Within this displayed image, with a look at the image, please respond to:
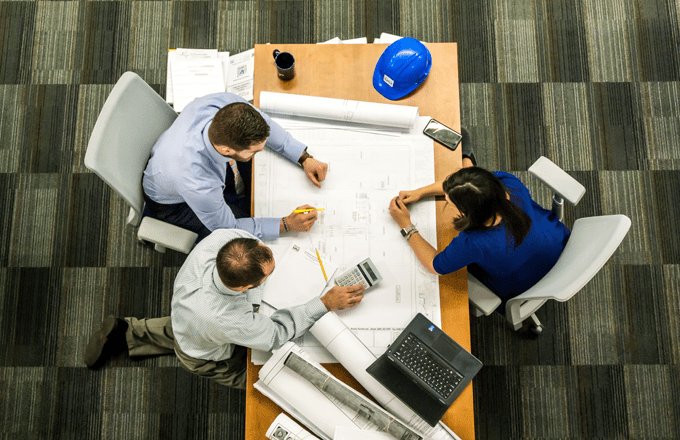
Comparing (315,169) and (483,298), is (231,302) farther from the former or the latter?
(483,298)

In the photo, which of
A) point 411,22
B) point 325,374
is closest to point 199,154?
point 325,374

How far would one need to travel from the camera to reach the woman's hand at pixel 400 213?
4.79ft

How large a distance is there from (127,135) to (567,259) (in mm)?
1475

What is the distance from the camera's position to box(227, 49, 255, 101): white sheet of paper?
2.23 meters

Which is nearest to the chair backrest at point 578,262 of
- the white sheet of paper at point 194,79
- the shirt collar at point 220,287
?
the shirt collar at point 220,287

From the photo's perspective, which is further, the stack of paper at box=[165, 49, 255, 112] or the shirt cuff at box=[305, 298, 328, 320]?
the stack of paper at box=[165, 49, 255, 112]

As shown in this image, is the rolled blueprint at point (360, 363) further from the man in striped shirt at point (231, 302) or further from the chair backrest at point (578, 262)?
the chair backrest at point (578, 262)

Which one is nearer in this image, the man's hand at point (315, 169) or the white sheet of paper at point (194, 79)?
the man's hand at point (315, 169)

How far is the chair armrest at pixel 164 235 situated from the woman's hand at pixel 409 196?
72cm

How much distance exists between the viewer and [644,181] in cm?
237

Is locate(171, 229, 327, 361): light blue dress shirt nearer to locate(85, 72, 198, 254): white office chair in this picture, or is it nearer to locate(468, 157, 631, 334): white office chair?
locate(85, 72, 198, 254): white office chair

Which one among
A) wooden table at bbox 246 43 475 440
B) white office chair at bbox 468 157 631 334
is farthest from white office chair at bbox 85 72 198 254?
white office chair at bbox 468 157 631 334

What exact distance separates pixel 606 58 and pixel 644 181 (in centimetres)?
71

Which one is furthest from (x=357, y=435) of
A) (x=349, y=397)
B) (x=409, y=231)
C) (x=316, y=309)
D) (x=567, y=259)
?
(x=567, y=259)
